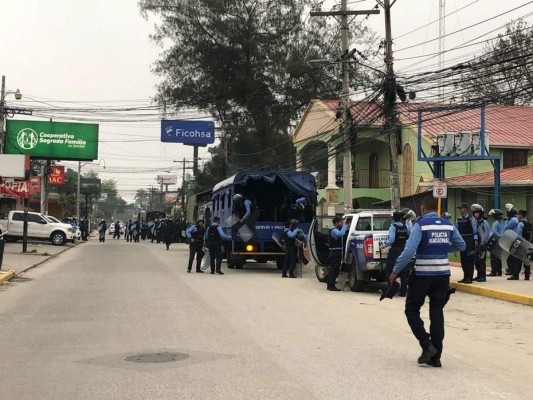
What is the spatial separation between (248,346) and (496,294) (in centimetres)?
734

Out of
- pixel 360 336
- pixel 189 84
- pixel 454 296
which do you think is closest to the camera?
pixel 360 336

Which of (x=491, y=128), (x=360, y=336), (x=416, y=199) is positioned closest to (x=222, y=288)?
(x=360, y=336)

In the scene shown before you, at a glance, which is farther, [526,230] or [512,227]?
[526,230]

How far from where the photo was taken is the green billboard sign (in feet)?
136

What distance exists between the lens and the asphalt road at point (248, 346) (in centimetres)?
570

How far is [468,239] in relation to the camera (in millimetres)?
13898

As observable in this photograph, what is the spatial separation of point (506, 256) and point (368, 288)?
344 centimetres

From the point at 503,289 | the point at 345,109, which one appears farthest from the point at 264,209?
the point at 503,289

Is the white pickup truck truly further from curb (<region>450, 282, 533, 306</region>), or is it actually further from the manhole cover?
the manhole cover

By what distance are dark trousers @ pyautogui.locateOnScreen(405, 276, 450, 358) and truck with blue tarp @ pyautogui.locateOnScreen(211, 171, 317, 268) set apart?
42.1ft

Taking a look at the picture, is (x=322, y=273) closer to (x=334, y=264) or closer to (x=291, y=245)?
(x=291, y=245)

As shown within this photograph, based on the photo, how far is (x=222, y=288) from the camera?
1423cm

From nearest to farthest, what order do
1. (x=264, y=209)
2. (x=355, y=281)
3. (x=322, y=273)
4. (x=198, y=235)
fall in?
(x=355, y=281) < (x=322, y=273) < (x=198, y=235) < (x=264, y=209)

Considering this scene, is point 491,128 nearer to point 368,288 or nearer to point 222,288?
point 368,288
